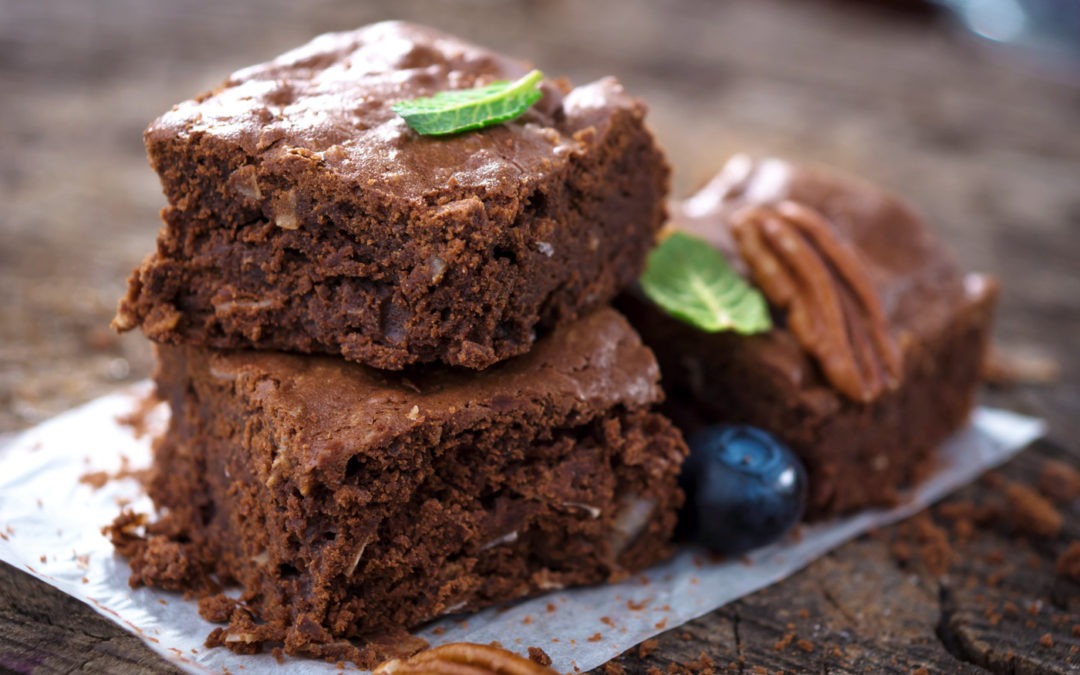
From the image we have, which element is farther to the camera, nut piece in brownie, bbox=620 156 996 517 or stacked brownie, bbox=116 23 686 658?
nut piece in brownie, bbox=620 156 996 517

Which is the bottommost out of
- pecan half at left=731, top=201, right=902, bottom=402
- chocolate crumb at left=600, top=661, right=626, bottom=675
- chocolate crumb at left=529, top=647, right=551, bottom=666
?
chocolate crumb at left=600, top=661, right=626, bottom=675

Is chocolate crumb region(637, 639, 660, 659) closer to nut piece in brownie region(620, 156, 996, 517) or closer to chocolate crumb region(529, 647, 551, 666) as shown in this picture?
chocolate crumb region(529, 647, 551, 666)

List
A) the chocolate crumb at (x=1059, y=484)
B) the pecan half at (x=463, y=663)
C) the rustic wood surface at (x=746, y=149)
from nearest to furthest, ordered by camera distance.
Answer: the pecan half at (x=463, y=663)
the rustic wood surface at (x=746, y=149)
the chocolate crumb at (x=1059, y=484)

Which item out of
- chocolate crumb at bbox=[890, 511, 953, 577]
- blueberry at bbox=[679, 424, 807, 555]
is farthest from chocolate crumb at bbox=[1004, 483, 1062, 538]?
blueberry at bbox=[679, 424, 807, 555]

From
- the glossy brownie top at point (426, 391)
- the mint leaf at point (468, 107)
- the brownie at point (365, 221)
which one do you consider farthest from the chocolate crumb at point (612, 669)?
the mint leaf at point (468, 107)

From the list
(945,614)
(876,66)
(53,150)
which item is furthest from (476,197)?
(876,66)

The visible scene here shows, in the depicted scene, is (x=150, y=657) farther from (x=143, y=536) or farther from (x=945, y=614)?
(x=945, y=614)

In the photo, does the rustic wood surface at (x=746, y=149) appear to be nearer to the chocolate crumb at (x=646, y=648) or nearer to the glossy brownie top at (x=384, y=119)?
the chocolate crumb at (x=646, y=648)
